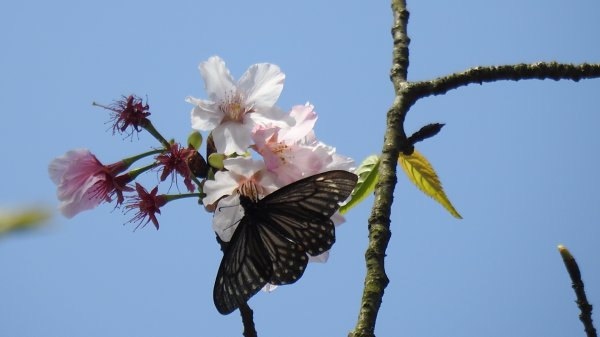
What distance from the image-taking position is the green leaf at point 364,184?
88.1 inches

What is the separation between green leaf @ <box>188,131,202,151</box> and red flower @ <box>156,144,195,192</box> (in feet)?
0.09

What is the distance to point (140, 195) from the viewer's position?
2109 millimetres

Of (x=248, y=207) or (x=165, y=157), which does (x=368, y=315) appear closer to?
(x=248, y=207)

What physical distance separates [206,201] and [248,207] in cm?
12

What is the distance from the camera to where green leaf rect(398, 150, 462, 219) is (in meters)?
2.33

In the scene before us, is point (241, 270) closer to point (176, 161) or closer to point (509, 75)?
point (176, 161)

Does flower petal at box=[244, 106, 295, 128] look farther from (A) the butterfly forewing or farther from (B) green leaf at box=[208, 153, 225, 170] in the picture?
(A) the butterfly forewing

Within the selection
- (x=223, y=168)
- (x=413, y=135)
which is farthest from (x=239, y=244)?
(x=413, y=135)

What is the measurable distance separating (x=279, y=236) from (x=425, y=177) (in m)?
0.70

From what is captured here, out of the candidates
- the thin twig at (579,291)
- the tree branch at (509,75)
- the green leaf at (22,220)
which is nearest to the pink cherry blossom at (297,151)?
the tree branch at (509,75)

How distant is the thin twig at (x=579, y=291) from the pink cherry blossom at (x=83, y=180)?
4.36 ft

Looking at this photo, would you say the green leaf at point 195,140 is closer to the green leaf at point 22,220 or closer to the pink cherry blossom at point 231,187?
the pink cherry blossom at point 231,187

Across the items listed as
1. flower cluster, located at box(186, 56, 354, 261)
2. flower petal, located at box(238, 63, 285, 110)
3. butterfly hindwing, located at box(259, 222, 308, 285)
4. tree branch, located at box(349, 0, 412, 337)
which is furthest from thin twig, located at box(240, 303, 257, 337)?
flower petal, located at box(238, 63, 285, 110)

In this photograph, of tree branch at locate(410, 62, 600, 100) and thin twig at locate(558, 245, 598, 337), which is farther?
tree branch at locate(410, 62, 600, 100)
